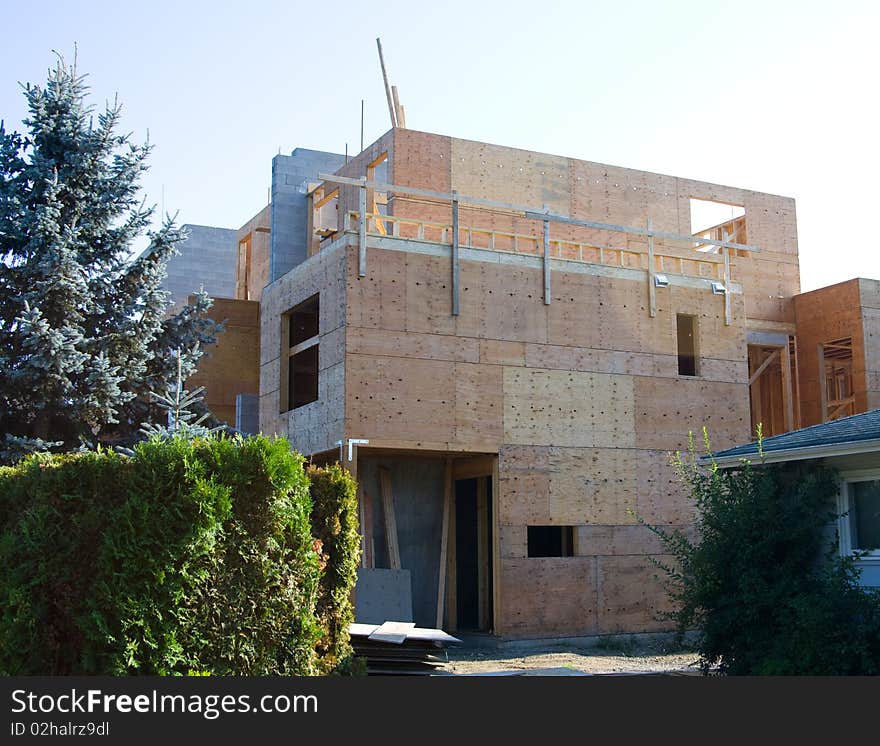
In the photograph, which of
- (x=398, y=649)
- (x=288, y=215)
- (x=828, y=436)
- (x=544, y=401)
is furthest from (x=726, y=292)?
(x=398, y=649)

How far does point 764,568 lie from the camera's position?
44.9 feet

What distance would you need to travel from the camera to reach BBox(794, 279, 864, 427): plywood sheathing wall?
971 inches

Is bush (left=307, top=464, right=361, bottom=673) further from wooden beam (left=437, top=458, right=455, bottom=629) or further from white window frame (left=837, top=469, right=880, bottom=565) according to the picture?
wooden beam (left=437, top=458, right=455, bottom=629)

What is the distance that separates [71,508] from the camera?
9.84 meters

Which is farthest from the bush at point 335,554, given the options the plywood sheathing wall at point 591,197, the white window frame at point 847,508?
the plywood sheathing wall at point 591,197

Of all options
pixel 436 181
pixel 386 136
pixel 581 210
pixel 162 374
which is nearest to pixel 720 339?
pixel 581 210

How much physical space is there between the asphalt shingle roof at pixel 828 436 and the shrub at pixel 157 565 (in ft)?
23.4

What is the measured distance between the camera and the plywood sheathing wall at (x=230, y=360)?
26578mm

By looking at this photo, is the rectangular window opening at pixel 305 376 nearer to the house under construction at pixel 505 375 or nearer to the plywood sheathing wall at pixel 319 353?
the house under construction at pixel 505 375

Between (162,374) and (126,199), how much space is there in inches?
154

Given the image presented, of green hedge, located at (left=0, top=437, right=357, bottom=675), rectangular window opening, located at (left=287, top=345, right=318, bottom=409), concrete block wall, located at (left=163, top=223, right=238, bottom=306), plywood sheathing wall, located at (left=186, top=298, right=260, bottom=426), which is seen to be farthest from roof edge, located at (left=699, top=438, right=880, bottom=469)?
concrete block wall, located at (left=163, top=223, right=238, bottom=306)

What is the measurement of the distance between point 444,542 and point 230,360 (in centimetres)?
892

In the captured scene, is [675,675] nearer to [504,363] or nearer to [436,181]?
[504,363]

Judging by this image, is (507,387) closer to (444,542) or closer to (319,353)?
(444,542)
